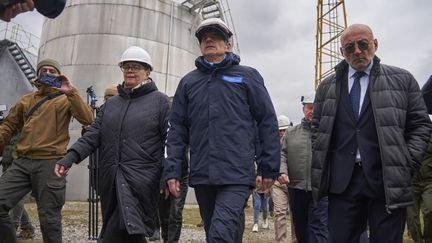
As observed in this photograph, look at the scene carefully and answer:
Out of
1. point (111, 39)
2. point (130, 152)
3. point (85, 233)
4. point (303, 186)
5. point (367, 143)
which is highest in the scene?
point (111, 39)

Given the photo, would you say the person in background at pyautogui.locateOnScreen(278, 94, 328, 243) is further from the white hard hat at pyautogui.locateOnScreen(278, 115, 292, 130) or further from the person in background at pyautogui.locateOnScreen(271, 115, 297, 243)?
the white hard hat at pyautogui.locateOnScreen(278, 115, 292, 130)

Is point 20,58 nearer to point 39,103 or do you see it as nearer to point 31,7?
point 39,103

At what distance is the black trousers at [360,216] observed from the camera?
2.91 meters

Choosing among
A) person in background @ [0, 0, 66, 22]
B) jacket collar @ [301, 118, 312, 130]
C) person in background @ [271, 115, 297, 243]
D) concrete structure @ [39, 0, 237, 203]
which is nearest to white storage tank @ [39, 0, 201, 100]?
concrete structure @ [39, 0, 237, 203]

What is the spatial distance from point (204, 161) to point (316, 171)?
2.86 ft

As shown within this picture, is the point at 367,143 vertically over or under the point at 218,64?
under

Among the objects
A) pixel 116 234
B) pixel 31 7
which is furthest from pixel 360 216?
pixel 31 7

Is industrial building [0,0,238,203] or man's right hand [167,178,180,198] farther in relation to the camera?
industrial building [0,0,238,203]

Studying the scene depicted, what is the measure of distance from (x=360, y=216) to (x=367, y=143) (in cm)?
55

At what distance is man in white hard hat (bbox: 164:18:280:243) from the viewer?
3.08 m

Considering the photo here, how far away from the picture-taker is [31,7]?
165cm

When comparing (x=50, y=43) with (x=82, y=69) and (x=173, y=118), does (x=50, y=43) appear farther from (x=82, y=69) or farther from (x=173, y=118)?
(x=173, y=118)

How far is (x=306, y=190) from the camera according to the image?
5027 millimetres

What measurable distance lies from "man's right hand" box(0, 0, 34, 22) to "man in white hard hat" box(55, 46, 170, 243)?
205 centimetres
